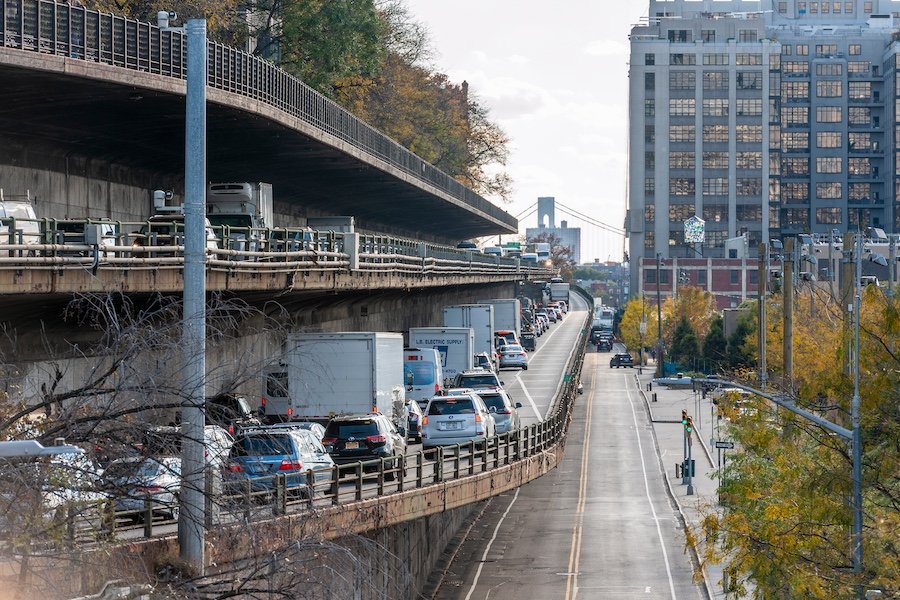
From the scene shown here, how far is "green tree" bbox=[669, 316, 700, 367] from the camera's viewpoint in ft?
426

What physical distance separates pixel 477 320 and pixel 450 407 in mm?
35232

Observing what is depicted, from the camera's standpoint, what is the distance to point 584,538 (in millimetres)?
53156

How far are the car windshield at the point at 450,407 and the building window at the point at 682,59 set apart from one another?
14611cm

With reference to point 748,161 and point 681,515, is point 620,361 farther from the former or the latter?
point 681,515

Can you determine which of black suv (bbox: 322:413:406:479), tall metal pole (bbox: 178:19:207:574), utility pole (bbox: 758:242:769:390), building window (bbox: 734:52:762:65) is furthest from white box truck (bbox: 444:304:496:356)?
building window (bbox: 734:52:762:65)

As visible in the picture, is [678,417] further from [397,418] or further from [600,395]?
[397,418]

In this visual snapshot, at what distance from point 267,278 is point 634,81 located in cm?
15016

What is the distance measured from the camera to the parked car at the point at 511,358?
90.5 metres

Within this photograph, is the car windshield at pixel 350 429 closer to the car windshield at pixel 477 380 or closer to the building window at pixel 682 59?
the car windshield at pixel 477 380

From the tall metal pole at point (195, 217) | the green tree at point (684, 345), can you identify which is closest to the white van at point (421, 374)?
the tall metal pole at point (195, 217)

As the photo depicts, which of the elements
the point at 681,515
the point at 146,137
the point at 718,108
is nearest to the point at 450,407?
the point at 146,137

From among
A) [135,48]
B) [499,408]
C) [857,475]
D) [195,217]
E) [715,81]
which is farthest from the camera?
[715,81]

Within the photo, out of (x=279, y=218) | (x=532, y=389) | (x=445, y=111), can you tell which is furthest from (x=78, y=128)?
(x=445, y=111)

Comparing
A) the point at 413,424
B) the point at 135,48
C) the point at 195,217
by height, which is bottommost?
the point at 413,424
